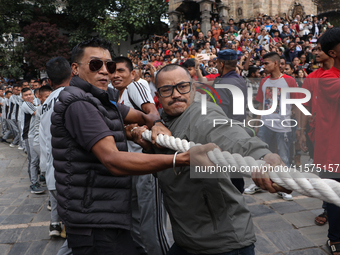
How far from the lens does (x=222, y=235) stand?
1436 millimetres

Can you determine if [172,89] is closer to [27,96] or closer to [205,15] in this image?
[27,96]

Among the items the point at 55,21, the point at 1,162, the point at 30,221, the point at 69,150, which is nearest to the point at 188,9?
the point at 55,21

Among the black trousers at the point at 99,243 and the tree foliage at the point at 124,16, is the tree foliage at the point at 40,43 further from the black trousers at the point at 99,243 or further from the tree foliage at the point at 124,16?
the black trousers at the point at 99,243

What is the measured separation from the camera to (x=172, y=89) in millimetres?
1746

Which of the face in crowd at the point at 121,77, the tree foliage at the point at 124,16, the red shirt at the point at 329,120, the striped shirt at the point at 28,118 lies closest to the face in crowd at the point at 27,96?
the striped shirt at the point at 28,118

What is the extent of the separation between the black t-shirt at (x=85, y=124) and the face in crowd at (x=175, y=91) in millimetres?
445

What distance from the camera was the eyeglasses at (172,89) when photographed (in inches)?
68.6

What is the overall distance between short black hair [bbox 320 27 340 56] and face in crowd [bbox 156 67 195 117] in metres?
1.38

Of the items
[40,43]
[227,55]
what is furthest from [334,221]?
[40,43]

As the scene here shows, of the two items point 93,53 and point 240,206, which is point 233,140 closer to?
point 240,206

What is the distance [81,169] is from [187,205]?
631 millimetres

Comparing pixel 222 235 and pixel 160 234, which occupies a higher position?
pixel 222 235

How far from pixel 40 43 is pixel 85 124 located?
835 inches

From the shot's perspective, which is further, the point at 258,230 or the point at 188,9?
the point at 188,9
